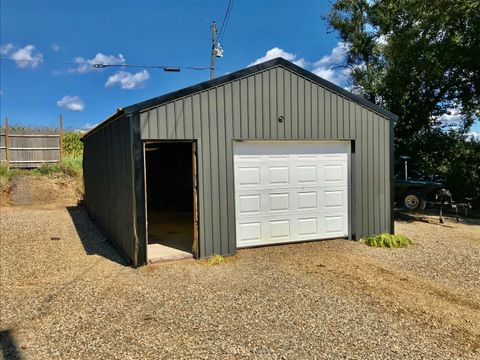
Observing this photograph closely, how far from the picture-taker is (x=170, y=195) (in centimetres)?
1364

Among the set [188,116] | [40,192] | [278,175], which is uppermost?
[188,116]

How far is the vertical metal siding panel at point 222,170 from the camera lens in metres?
6.56

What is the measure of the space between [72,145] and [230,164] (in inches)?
563

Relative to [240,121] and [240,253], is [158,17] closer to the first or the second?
[240,121]

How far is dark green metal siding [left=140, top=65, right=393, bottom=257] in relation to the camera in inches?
250

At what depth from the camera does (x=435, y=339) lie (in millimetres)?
3568

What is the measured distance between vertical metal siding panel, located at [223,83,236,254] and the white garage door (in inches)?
8.5

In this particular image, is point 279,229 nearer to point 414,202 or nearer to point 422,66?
point 414,202

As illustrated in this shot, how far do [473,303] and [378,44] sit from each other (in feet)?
43.1

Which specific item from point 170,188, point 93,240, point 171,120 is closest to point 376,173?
point 171,120

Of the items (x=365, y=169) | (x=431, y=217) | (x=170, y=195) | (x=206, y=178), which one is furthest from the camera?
(x=170, y=195)

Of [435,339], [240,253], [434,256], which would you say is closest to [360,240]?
[434,256]

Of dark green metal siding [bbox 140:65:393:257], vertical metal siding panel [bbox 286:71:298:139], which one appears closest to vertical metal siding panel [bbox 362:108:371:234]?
dark green metal siding [bbox 140:65:393:257]

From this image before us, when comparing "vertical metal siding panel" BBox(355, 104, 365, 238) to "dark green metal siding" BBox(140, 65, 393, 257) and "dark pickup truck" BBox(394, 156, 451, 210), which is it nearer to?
"dark green metal siding" BBox(140, 65, 393, 257)
